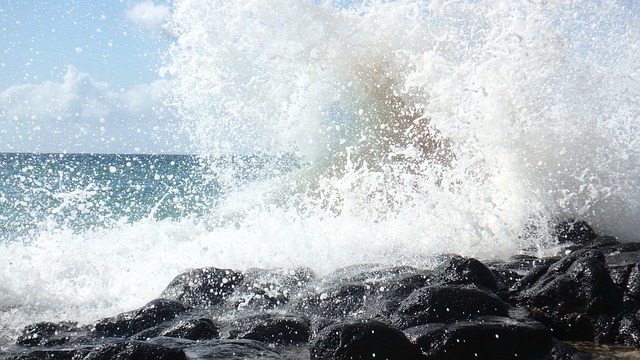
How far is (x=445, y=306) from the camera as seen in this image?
4.32 m

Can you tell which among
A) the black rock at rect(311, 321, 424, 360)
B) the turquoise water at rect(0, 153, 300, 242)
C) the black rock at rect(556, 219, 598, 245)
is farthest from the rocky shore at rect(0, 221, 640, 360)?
the turquoise water at rect(0, 153, 300, 242)

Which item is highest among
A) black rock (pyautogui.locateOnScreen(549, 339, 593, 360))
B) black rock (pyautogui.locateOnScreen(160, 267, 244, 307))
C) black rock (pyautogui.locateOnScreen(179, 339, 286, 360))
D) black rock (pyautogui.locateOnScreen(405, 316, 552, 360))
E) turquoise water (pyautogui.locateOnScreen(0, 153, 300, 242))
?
turquoise water (pyautogui.locateOnScreen(0, 153, 300, 242))

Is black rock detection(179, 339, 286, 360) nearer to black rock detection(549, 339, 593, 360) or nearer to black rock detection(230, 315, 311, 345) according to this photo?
black rock detection(230, 315, 311, 345)

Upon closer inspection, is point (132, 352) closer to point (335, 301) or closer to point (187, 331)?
point (187, 331)

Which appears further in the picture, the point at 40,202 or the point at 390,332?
the point at 40,202

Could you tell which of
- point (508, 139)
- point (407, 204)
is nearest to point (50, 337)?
point (407, 204)

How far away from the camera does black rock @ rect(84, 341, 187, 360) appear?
3.52m

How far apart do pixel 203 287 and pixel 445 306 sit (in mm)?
2312

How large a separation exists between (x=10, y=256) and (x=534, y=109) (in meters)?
6.38

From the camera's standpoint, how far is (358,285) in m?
5.15

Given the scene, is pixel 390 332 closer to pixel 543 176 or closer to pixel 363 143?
pixel 543 176

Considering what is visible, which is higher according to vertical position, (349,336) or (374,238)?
(374,238)

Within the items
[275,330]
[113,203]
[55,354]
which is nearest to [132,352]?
[55,354]

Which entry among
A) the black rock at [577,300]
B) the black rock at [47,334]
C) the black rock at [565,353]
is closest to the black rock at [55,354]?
the black rock at [47,334]
